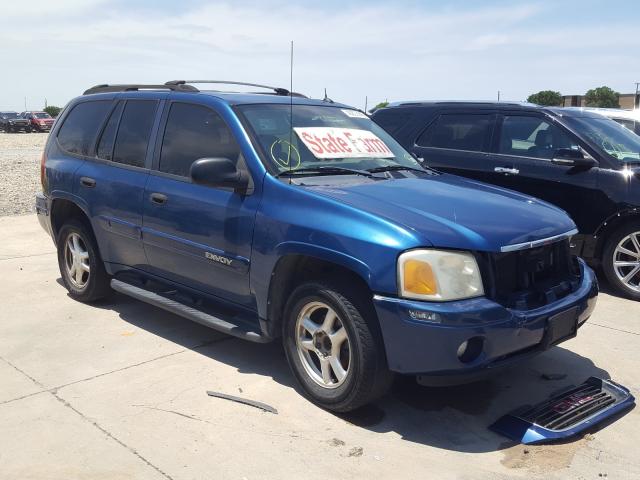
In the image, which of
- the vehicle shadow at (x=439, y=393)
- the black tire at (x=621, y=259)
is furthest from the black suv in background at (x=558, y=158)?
the vehicle shadow at (x=439, y=393)

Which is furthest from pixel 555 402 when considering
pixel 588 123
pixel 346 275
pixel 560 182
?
pixel 588 123

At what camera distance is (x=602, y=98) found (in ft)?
140

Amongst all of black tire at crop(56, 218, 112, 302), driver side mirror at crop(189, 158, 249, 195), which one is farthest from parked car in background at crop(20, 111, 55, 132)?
driver side mirror at crop(189, 158, 249, 195)

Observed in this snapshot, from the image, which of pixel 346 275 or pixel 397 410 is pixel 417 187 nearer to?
pixel 346 275

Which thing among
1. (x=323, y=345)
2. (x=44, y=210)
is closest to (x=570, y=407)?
(x=323, y=345)

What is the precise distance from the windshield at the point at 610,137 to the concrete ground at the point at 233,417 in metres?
2.05

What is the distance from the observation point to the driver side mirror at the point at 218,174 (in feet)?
13.1

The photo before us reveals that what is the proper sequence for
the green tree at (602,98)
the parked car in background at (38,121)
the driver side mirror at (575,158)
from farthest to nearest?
the parked car in background at (38,121), the green tree at (602,98), the driver side mirror at (575,158)

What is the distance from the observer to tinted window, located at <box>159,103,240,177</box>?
14.5 feet

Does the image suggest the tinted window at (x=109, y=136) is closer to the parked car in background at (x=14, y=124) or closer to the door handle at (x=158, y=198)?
Result: the door handle at (x=158, y=198)

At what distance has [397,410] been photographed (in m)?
3.90

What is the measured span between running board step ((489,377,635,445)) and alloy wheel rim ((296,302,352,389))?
929mm

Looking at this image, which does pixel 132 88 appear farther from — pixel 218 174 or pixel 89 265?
pixel 218 174

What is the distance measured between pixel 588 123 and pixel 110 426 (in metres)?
5.68
